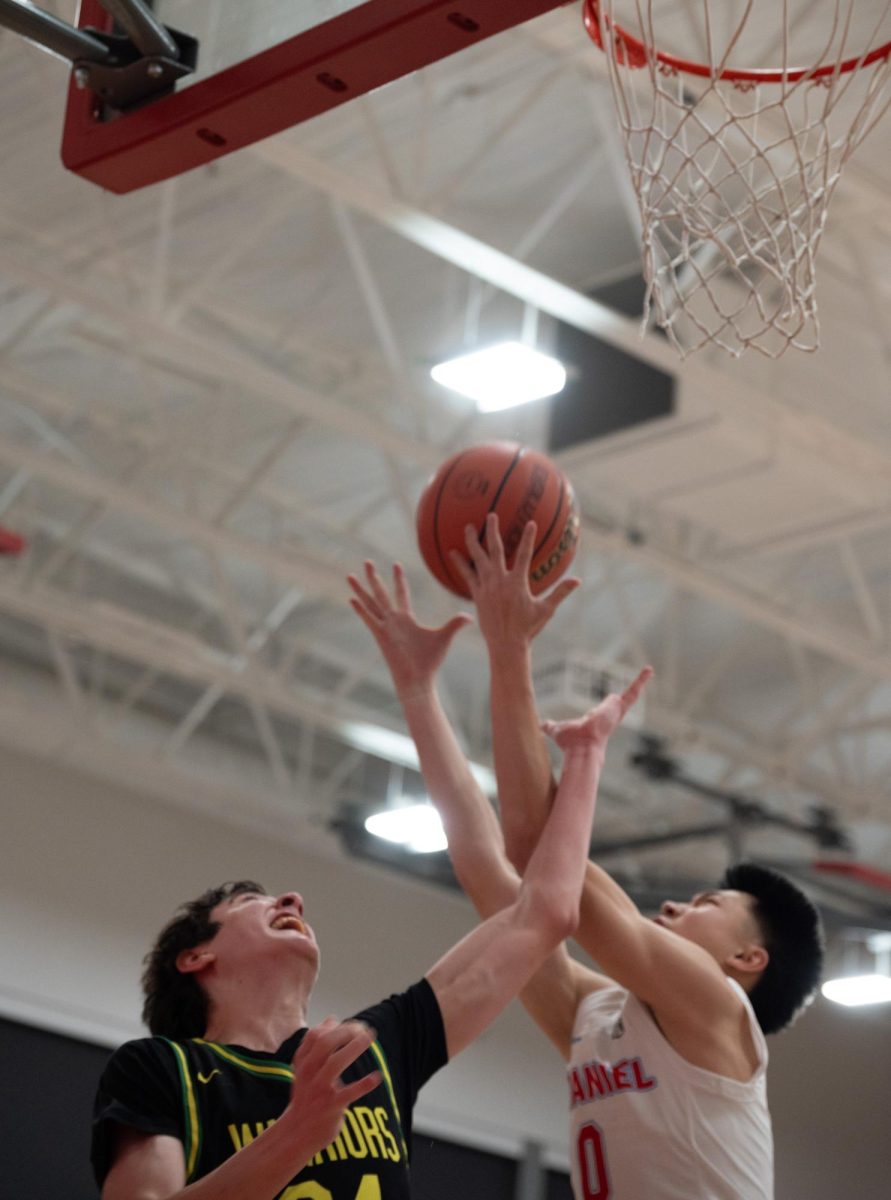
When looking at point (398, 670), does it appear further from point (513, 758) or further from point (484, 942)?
point (484, 942)

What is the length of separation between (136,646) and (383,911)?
4275mm

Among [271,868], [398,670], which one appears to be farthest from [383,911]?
[398,670]

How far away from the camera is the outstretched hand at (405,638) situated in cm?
315

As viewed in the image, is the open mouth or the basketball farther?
the basketball

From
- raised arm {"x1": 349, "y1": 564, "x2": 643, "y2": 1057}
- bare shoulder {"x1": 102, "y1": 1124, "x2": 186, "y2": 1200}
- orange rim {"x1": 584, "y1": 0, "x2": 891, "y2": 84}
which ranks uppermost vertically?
orange rim {"x1": 584, "y1": 0, "x2": 891, "y2": 84}

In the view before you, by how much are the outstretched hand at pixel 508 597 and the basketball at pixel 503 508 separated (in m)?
0.36

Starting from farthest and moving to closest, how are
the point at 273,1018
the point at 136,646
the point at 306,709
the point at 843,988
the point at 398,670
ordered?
the point at 843,988, the point at 306,709, the point at 136,646, the point at 398,670, the point at 273,1018

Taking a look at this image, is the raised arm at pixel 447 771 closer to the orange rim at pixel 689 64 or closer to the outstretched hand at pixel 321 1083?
the outstretched hand at pixel 321 1083

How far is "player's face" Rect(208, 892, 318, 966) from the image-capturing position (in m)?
2.61

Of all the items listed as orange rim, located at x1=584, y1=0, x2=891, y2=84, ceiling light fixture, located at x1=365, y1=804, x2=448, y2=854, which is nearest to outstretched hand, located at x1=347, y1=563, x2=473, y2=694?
orange rim, located at x1=584, y1=0, x2=891, y2=84

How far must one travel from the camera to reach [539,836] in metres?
2.92

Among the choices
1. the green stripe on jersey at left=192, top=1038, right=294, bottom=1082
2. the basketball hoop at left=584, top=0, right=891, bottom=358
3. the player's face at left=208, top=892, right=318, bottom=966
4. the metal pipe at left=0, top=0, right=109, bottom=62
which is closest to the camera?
the green stripe on jersey at left=192, top=1038, right=294, bottom=1082

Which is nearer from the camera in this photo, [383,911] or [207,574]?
[207,574]

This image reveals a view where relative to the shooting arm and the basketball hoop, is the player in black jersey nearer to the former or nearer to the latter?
the shooting arm
